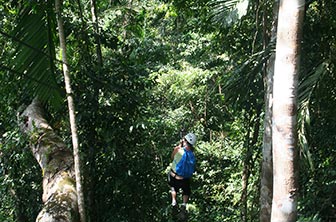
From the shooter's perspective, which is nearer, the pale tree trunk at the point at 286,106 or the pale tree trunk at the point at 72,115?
the pale tree trunk at the point at 286,106

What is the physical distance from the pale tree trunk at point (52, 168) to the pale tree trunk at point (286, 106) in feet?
6.61

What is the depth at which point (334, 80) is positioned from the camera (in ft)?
15.5

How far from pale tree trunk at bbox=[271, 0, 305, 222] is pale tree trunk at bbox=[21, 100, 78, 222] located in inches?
79.4

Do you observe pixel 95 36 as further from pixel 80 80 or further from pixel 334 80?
pixel 334 80

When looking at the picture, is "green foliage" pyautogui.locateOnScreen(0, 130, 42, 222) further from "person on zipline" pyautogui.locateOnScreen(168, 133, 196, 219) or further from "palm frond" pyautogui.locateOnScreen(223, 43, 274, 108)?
"palm frond" pyautogui.locateOnScreen(223, 43, 274, 108)

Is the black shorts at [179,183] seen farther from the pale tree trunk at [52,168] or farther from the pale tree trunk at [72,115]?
the pale tree trunk at [72,115]

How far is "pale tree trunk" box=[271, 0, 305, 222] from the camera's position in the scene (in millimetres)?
2131

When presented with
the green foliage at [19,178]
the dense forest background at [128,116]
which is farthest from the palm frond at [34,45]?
the green foliage at [19,178]

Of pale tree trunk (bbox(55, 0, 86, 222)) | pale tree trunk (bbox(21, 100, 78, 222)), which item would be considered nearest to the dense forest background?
pale tree trunk (bbox(21, 100, 78, 222))

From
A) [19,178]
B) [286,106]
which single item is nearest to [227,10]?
[286,106]

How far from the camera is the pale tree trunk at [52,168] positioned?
3.64 m

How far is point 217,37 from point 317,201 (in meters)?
3.60

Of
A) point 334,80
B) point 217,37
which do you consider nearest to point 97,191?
point 334,80

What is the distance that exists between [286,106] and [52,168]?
2.77 m
